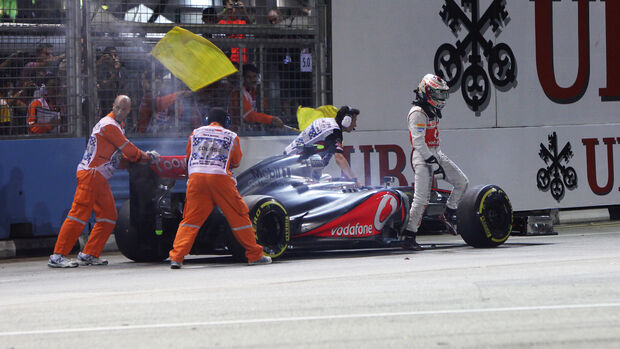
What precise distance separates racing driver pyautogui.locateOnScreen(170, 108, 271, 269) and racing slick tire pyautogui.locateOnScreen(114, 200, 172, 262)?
3.06 ft

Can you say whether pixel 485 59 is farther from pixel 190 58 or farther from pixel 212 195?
pixel 212 195

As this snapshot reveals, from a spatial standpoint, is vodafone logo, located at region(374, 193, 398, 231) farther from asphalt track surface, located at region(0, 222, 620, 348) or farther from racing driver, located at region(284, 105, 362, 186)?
racing driver, located at region(284, 105, 362, 186)

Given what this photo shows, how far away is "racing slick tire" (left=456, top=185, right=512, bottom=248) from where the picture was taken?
423 inches

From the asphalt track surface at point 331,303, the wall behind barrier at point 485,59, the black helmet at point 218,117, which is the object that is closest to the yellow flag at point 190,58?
the wall behind barrier at point 485,59

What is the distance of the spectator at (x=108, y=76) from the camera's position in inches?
515

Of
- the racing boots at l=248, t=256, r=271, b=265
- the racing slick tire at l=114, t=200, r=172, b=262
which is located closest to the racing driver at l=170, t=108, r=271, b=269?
the racing boots at l=248, t=256, r=271, b=265

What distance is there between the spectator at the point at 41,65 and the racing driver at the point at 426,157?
197 inches

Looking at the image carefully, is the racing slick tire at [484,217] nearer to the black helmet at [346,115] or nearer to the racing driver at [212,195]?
the black helmet at [346,115]

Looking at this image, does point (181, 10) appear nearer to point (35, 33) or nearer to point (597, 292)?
point (35, 33)

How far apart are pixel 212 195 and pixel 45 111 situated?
4.33 m

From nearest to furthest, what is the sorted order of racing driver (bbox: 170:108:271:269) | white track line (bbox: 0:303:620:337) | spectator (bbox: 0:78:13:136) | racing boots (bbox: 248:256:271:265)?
white track line (bbox: 0:303:620:337), racing driver (bbox: 170:108:271:269), racing boots (bbox: 248:256:271:265), spectator (bbox: 0:78:13:136)

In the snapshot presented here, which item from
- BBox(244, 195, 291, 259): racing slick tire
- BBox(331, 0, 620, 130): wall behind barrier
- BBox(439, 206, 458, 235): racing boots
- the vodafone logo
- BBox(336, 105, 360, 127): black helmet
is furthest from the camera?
BBox(331, 0, 620, 130): wall behind barrier

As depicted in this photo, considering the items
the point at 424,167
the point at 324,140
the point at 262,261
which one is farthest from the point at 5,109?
the point at 424,167

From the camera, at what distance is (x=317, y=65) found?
14.2 meters
